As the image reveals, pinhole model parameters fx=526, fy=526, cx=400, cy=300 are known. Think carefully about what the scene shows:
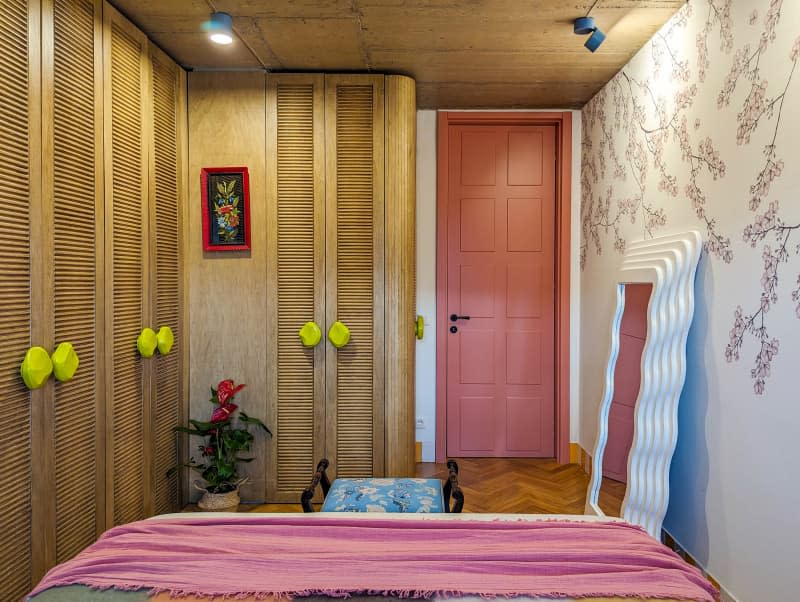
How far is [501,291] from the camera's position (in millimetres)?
3805

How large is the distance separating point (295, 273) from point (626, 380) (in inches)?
72.6

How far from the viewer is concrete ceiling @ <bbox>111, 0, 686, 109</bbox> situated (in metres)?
2.32

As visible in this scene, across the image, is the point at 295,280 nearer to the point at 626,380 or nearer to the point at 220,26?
the point at 220,26

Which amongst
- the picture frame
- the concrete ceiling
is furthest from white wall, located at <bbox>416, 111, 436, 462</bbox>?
the picture frame

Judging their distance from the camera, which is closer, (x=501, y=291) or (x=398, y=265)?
(x=398, y=265)

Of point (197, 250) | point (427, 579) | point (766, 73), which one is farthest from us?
point (197, 250)

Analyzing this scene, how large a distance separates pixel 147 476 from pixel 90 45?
1952mm

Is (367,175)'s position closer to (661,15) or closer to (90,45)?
(90,45)

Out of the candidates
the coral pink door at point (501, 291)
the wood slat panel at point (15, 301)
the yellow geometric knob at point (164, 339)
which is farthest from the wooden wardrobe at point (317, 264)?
the wood slat panel at point (15, 301)

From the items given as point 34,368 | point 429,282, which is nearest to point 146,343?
point 34,368

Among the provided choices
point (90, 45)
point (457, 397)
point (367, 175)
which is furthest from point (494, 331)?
point (90, 45)

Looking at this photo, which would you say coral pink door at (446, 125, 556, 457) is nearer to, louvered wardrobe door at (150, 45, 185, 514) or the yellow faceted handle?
the yellow faceted handle

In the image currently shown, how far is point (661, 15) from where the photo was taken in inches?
93.4

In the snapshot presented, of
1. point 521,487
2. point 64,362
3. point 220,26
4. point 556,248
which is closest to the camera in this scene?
point 64,362
